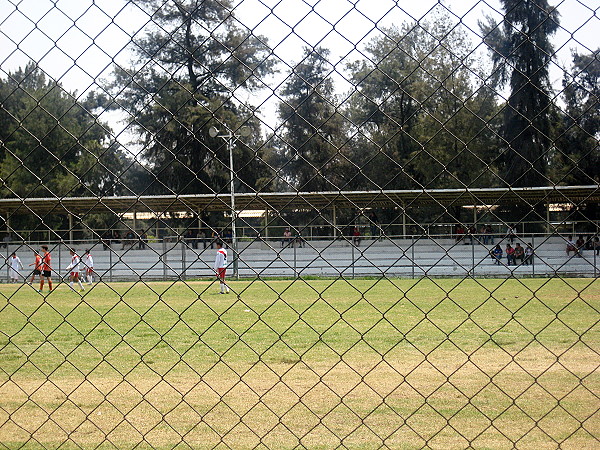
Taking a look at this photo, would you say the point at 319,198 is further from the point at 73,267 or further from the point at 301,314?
the point at 73,267

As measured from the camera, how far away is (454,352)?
7188mm

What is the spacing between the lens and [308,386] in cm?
560

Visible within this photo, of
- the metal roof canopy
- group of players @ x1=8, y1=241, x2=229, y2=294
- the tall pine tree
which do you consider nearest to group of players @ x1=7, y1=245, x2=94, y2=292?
group of players @ x1=8, y1=241, x2=229, y2=294

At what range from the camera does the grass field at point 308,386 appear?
401 centimetres

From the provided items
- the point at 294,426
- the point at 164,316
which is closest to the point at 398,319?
the point at 164,316

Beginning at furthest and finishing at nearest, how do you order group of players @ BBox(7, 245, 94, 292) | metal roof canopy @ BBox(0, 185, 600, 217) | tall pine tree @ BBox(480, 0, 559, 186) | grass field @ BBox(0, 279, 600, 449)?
grass field @ BBox(0, 279, 600, 449), group of players @ BBox(7, 245, 94, 292), metal roof canopy @ BBox(0, 185, 600, 217), tall pine tree @ BBox(480, 0, 559, 186)

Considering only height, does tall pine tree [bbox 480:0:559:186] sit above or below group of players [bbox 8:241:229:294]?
above

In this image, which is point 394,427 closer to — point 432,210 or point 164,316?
point 164,316

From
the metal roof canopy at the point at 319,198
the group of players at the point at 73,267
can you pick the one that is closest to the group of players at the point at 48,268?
the group of players at the point at 73,267

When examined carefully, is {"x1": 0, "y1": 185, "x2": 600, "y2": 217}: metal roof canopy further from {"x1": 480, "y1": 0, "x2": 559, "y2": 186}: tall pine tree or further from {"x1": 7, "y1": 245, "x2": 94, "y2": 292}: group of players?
{"x1": 7, "y1": 245, "x2": 94, "y2": 292}: group of players

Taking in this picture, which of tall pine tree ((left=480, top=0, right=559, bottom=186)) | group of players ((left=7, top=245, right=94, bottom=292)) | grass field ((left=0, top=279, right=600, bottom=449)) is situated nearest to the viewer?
tall pine tree ((left=480, top=0, right=559, bottom=186))

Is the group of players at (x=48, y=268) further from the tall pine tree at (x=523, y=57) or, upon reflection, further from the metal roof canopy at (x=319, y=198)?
the tall pine tree at (x=523, y=57)

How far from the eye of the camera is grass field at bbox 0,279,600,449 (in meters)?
4.01

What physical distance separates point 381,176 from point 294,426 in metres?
22.4
